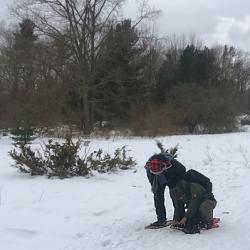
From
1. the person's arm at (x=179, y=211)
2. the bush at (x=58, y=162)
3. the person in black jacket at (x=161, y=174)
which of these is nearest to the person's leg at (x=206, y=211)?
the person's arm at (x=179, y=211)

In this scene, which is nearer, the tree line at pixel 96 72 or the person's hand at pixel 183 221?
the person's hand at pixel 183 221

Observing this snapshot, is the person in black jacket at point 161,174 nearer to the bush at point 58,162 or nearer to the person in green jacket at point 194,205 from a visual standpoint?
the person in green jacket at point 194,205

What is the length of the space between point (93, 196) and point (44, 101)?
17.9m

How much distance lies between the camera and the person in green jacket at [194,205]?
22.3 ft

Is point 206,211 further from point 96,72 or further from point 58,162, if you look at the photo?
point 96,72

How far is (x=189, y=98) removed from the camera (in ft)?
126

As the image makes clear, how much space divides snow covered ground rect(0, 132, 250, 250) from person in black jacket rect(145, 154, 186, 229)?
30 cm

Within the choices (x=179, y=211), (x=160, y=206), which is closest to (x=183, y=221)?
(x=179, y=211)

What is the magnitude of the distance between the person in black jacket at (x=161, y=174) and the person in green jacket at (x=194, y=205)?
5.5 inches

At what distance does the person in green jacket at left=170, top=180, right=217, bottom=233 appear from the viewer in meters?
6.81

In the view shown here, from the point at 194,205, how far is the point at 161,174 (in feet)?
1.92

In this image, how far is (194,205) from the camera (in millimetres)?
6816

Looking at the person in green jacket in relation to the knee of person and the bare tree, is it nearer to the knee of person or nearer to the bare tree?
the knee of person

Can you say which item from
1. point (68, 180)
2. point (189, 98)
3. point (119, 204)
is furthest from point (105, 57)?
point (119, 204)
